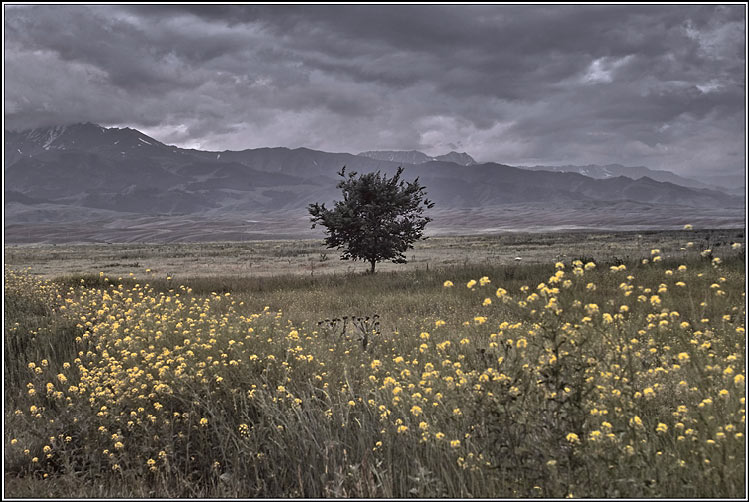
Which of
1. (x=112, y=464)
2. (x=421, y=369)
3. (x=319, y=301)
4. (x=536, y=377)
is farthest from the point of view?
(x=319, y=301)

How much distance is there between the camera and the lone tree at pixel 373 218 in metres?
25.2

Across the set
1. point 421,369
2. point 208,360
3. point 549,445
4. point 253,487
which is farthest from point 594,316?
point 208,360

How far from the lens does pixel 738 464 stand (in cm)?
355

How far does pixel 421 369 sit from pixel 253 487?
241cm

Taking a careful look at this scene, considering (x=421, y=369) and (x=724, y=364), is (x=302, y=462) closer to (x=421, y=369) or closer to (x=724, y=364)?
(x=421, y=369)

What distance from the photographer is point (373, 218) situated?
2545 centimetres

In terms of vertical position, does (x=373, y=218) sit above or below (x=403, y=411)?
above

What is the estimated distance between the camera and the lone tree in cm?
2516

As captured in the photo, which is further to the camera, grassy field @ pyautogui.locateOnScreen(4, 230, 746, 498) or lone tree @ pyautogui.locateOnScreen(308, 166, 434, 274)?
lone tree @ pyautogui.locateOnScreen(308, 166, 434, 274)

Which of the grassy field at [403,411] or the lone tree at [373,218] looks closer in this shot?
the grassy field at [403,411]

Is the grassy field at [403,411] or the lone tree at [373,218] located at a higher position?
the lone tree at [373,218]

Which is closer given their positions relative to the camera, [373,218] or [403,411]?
[403,411]

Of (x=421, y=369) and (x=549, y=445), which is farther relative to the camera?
(x=421, y=369)

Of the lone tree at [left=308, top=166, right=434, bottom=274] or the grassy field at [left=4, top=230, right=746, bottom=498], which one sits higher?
the lone tree at [left=308, top=166, right=434, bottom=274]
